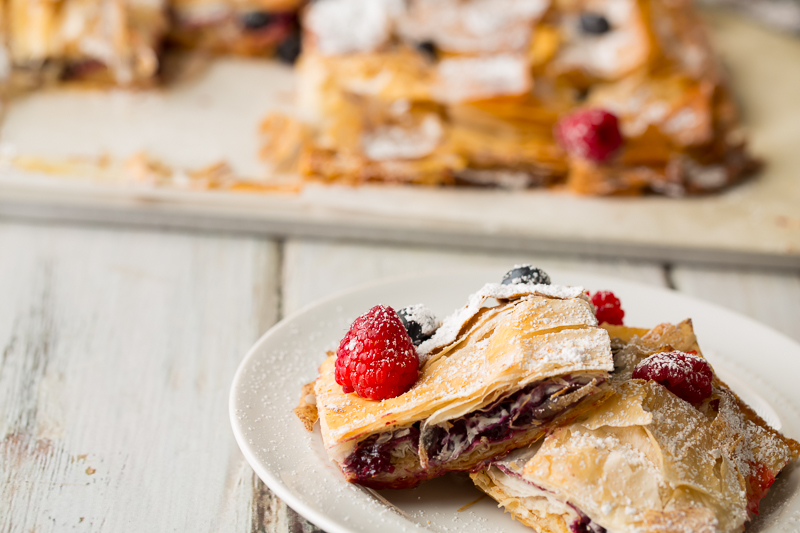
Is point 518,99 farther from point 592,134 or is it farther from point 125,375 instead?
point 125,375

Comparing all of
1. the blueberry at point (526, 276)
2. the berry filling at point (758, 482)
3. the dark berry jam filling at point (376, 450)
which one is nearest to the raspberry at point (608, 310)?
the blueberry at point (526, 276)

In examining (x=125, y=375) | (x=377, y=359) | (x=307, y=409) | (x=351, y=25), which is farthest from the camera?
(x=351, y=25)

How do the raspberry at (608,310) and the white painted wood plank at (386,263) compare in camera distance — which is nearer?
the raspberry at (608,310)

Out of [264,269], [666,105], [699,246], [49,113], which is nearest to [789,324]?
[699,246]

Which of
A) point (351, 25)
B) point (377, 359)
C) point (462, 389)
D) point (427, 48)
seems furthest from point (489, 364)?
point (351, 25)

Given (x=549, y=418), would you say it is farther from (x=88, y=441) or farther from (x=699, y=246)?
(x=699, y=246)

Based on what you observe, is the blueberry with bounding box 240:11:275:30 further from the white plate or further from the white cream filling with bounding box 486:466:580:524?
the white cream filling with bounding box 486:466:580:524

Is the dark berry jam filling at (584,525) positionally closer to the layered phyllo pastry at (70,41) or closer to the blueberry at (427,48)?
the blueberry at (427,48)
